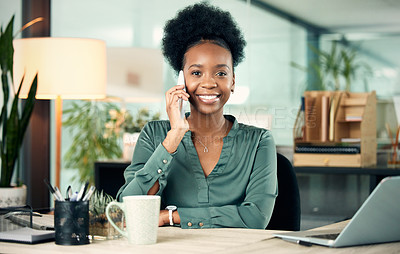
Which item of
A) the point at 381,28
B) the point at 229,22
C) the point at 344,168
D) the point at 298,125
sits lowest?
the point at 344,168

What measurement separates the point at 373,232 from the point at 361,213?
0.35 ft

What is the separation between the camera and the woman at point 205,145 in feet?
6.27

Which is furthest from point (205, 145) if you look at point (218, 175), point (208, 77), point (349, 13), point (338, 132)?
point (349, 13)

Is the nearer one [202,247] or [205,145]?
[202,247]

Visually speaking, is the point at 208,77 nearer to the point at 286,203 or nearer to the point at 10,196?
the point at 286,203

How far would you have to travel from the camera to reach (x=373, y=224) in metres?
1.29

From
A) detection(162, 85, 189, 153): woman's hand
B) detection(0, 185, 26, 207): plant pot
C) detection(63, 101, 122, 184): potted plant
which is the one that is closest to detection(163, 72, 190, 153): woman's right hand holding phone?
detection(162, 85, 189, 153): woman's hand

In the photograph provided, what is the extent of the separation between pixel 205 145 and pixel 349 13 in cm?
241

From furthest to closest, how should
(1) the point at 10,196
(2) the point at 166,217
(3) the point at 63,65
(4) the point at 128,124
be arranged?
1. (4) the point at 128,124
2. (3) the point at 63,65
3. (1) the point at 10,196
4. (2) the point at 166,217

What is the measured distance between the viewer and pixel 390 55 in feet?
12.8

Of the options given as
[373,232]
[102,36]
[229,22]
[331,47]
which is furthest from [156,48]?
[373,232]

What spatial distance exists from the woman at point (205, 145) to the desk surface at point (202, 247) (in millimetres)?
444

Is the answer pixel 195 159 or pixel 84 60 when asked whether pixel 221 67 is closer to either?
pixel 195 159

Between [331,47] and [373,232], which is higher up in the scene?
[331,47]
